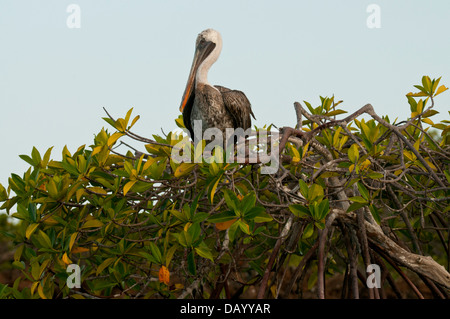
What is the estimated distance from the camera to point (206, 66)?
235 inches

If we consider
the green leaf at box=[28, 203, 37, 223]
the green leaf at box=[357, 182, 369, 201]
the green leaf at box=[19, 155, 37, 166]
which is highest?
the green leaf at box=[19, 155, 37, 166]

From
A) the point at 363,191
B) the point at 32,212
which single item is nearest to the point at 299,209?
the point at 363,191

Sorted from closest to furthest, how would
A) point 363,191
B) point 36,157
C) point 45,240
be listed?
point 363,191
point 45,240
point 36,157

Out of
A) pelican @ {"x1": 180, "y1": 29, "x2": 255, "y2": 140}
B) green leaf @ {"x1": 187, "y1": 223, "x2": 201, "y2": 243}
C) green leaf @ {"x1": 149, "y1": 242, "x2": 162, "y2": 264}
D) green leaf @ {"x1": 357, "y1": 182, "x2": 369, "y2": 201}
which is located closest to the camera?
green leaf @ {"x1": 187, "y1": 223, "x2": 201, "y2": 243}

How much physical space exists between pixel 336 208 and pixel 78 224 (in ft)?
7.06

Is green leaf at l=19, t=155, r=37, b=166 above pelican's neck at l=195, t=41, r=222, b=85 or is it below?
below

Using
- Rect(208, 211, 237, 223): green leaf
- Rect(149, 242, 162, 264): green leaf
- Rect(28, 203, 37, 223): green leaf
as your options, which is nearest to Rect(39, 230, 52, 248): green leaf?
Rect(28, 203, 37, 223): green leaf

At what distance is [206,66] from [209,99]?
0.53m

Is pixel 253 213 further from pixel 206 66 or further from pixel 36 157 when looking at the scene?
pixel 206 66

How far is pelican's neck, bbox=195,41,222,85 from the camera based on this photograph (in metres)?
5.88

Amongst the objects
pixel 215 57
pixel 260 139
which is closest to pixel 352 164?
pixel 260 139

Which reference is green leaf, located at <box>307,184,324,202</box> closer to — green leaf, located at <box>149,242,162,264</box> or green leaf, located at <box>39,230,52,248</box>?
green leaf, located at <box>149,242,162,264</box>
